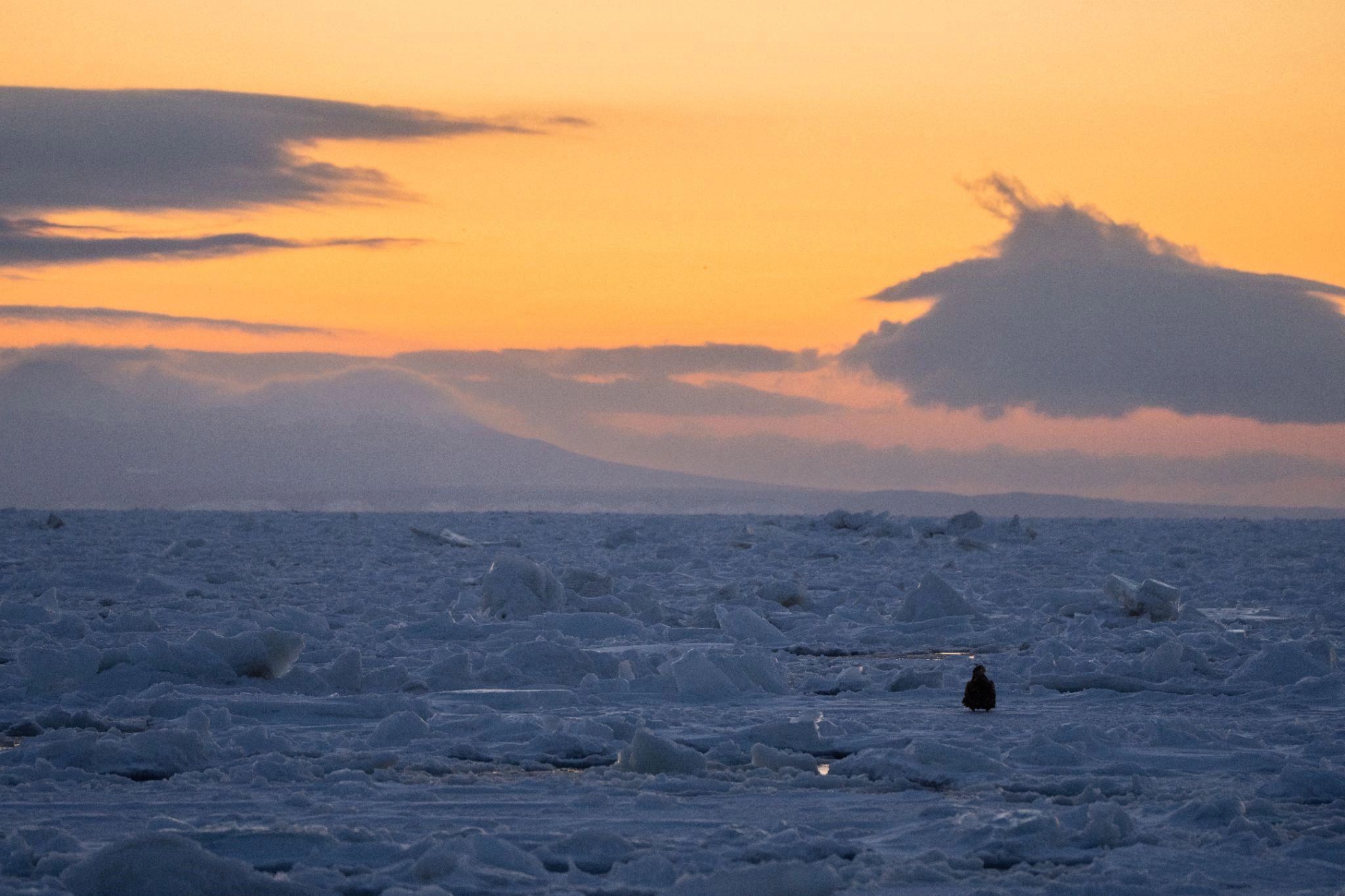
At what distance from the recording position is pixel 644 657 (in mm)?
8281

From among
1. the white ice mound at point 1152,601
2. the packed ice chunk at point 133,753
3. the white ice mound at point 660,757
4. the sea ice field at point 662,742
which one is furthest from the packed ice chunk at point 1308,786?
the white ice mound at point 1152,601

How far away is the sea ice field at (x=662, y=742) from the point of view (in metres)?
3.88

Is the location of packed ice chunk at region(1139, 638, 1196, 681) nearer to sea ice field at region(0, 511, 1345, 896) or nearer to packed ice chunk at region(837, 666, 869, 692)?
sea ice field at region(0, 511, 1345, 896)

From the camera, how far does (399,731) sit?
5.77m

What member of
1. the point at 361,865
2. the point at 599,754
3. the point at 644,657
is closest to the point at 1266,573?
the point at 644,657

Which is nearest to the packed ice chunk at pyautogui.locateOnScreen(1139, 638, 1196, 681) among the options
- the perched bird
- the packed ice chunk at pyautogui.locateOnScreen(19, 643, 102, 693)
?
the perched bird

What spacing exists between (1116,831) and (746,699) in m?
3.05

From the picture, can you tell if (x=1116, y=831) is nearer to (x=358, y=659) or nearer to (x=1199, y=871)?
(x=1199, y=871)

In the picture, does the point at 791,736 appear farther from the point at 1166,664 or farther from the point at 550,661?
the point at 1166,664

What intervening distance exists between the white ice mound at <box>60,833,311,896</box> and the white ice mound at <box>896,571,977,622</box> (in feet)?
25.5

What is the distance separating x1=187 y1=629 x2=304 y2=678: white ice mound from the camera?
7.26 metres

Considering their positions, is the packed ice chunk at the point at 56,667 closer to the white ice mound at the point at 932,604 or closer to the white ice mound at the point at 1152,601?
the white ice mound at the point at 932,604

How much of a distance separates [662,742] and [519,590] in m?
5.79

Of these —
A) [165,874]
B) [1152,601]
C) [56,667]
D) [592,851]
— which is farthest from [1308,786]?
[1152,601]
